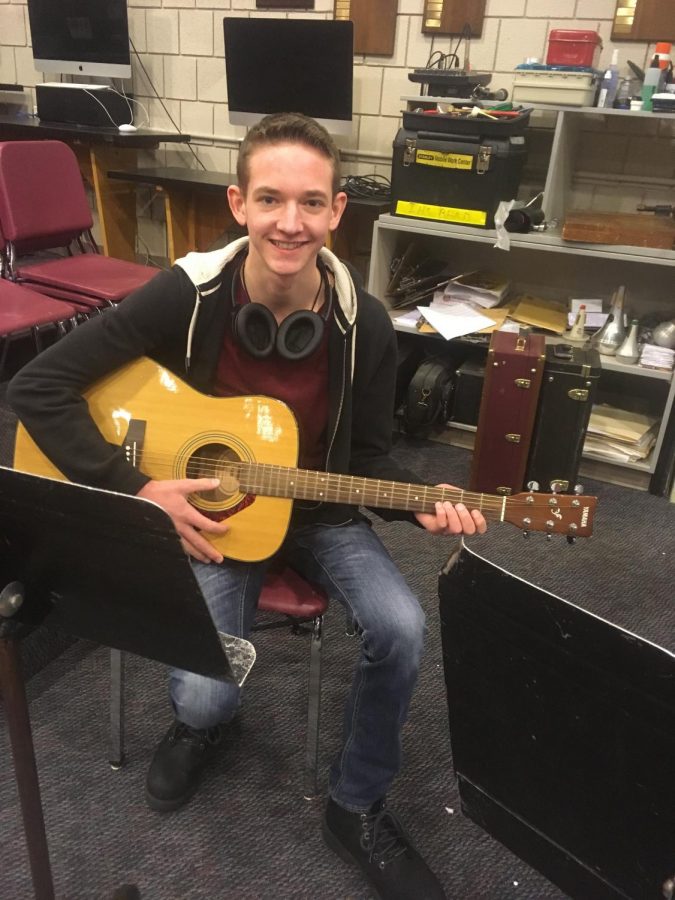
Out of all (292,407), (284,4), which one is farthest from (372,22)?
(292,407)

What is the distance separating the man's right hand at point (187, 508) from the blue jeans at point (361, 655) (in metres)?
0.05

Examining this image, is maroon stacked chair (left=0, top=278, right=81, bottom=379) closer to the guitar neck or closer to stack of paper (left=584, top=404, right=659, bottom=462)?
the guitar neck

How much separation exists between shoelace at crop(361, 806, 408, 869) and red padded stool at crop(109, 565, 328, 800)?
19 cm

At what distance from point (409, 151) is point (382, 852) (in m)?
2.27

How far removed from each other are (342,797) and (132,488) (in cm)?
70

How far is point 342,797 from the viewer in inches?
53.6

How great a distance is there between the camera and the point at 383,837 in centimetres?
135

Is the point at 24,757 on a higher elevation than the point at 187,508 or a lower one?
lower

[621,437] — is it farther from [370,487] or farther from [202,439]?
[202,439]

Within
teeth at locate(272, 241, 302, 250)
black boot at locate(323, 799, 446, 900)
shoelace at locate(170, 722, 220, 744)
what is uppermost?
teeth at locate(272, 241, 302, 250)

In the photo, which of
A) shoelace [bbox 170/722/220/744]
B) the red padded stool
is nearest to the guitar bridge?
the red padded stool

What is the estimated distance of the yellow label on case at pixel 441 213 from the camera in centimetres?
265

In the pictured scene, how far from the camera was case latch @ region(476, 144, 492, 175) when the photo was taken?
8.32 ft

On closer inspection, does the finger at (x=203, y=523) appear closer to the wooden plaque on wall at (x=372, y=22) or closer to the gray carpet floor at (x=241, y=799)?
the gray carpet floor at (x=241, y=799)
